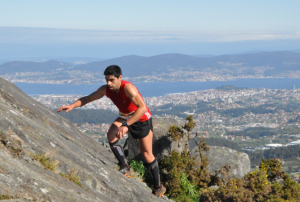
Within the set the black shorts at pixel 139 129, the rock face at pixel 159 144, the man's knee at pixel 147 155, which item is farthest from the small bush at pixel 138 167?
the black shorts at pixel 139 129

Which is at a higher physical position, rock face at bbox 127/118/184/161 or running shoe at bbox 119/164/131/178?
running shoe at bbox 119/164/131/178

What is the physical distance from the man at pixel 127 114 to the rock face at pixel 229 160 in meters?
7.90

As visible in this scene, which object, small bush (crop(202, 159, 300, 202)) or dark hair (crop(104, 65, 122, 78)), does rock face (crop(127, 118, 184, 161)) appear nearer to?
small bush (crop(202, 159, 300, 202))

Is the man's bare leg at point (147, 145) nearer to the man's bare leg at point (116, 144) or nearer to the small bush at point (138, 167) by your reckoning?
the man's bare leg at point (116, 144)

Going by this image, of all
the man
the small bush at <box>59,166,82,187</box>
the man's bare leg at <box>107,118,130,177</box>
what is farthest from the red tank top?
the small bush at <box>59,166,82,187</box>

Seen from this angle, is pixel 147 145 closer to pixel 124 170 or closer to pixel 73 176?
pixel 124 170

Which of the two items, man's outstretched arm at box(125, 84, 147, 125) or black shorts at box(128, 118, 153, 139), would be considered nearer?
man's outstretched arm at box(125, 84, 147, 125)

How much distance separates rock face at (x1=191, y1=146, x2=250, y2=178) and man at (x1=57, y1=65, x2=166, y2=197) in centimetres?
790

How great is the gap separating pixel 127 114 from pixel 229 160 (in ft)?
31.8

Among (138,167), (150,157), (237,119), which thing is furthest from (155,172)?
(237,119)

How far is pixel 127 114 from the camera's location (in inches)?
254

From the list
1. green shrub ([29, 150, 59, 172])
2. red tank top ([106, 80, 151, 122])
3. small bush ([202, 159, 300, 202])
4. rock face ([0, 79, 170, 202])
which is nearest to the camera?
rock face ([0, 79, 170, 202])

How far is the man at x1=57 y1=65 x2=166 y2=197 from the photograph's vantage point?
5.80 m

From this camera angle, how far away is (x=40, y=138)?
5.43m
